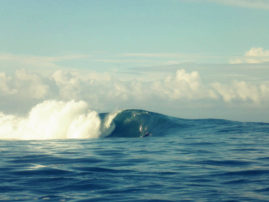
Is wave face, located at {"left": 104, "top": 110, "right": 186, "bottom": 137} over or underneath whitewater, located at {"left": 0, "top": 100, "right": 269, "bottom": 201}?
over

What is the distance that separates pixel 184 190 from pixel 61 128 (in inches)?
1018

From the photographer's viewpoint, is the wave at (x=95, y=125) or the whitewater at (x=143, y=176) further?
the wave at (x=95, y=125)

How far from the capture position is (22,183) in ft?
31.1

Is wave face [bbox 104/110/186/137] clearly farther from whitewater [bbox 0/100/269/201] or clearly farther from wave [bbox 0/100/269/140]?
whitewater [bbox 0/100/269/201]

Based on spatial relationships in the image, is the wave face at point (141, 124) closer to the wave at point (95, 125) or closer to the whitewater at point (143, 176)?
the wave at point (95, 125)

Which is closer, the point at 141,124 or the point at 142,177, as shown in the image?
the point at 142,177

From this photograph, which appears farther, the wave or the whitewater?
the wave

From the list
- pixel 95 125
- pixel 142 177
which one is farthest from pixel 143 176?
pixel 95 125

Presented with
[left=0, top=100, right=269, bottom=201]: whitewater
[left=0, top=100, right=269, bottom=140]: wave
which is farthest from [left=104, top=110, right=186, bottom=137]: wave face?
[left=0, top=100, right=269, bottom=201]: whitewater

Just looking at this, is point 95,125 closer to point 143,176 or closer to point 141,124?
point 141,124

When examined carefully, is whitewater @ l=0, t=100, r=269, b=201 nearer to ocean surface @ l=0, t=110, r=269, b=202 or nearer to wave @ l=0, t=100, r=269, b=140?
ocean surface @ l=0, t=110, r=269, b=202

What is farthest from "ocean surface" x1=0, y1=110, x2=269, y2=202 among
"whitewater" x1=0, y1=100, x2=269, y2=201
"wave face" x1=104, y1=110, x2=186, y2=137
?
"wave face" x1=104, y1=110, x2=186, y2=137

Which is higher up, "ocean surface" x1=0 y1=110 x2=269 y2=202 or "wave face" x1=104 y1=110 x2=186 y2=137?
"wave face" x1=104 y1=110 x2=186 y2=137

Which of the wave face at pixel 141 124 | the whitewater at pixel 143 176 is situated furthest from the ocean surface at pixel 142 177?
the wave face at pixel 141 124
